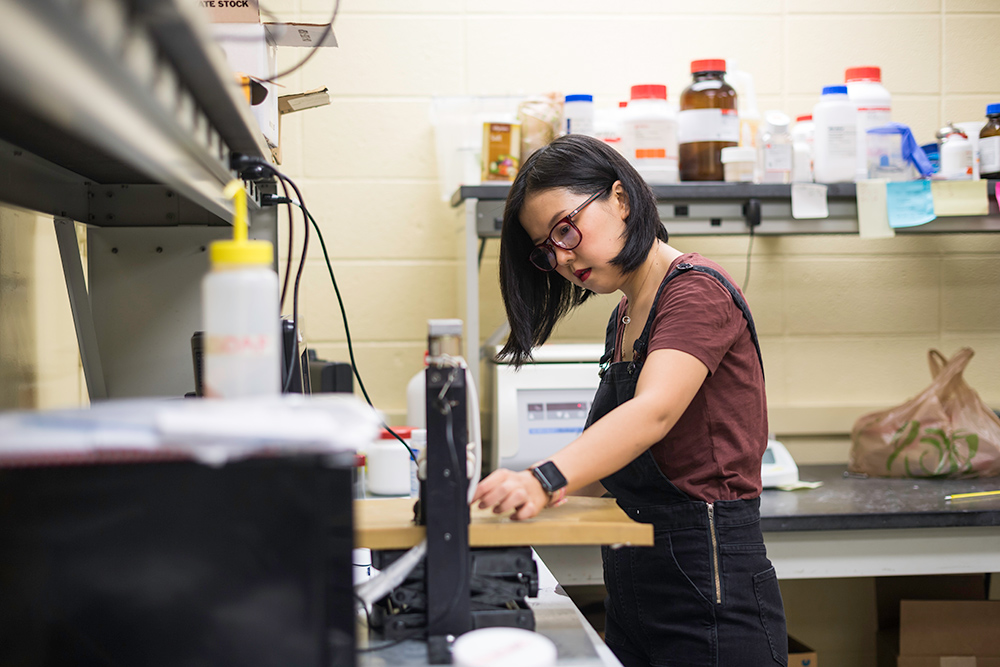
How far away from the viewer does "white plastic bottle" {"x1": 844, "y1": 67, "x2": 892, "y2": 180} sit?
2.15m

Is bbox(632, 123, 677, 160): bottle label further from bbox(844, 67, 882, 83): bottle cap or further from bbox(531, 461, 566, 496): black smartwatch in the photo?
bbox(531, 461, 566, 496): black smartwatch

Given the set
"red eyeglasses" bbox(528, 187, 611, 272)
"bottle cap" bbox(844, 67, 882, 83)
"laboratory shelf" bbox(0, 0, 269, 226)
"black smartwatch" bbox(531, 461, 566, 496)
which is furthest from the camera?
"bottle cap" bbox(844, 67, 882, 83)

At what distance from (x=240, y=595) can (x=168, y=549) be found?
65 millimetres

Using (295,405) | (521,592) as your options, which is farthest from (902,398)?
(295,405)

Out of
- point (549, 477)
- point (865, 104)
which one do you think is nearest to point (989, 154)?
point (865, 104)

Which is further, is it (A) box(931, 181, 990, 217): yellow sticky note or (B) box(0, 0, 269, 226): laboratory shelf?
(A) box(931, 181, 990, 217): yellow sticky note

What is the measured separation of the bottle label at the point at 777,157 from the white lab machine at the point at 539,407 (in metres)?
0.72

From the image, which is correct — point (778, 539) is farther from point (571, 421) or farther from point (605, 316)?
point (605, 316)

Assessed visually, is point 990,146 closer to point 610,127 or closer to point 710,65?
point 710,65

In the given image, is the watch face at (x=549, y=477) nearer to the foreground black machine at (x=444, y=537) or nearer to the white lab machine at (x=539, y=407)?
the foreground black machine at (x=444, y=537)

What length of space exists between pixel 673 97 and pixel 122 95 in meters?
2.20

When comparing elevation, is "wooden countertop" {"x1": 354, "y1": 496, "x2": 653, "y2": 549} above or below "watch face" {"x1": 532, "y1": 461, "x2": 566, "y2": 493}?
below

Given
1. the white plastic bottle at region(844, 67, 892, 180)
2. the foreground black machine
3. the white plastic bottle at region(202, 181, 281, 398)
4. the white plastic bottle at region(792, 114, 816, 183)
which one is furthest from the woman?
the white plastic bottle at region(844, 67, 892, 180)

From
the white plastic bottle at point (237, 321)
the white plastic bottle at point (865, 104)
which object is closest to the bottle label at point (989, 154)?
the white plastic bottle at point (865, 104)
